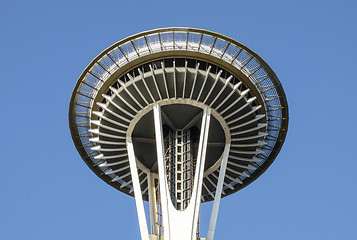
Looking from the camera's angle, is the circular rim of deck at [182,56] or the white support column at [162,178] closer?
the white support column at [162,178]

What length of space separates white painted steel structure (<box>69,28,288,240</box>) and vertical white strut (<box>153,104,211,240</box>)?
2.6 inches

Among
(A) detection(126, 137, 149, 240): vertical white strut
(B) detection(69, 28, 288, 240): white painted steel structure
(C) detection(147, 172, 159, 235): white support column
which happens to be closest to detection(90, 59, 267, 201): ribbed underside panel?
(B) detection(69, 28, 288, 240): white painted steel structure

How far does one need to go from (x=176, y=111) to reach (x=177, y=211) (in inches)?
297

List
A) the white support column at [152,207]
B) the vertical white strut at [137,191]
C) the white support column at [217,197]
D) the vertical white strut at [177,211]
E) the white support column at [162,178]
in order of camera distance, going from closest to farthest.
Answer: the vertical white strut at [177,211], the white support column at [162,178], the vertical white strut at [137,191], the white support column at [217,197], the white support column at [152,207]

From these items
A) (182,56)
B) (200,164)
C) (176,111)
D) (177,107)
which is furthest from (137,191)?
(182,56)

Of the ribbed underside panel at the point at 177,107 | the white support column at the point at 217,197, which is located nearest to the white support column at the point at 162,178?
the ribbed underside panel at the point at 177,107

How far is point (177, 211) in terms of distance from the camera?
40562mm

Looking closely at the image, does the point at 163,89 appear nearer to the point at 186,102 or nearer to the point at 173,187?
the point at 186,102

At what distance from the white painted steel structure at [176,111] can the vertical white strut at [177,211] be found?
67 millimetres

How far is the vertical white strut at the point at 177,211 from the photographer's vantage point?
3962 cm

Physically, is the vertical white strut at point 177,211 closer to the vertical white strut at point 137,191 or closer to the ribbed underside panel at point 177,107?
the ribbed underside panel at point 177,107

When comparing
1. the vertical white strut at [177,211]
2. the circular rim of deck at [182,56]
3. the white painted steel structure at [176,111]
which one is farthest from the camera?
the white painted steel structure at [176,111]

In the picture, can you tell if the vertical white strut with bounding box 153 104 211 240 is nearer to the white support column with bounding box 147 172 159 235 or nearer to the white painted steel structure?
the white painted steel structure

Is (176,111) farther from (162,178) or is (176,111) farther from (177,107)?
(162,178)
